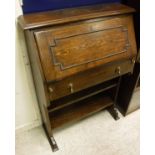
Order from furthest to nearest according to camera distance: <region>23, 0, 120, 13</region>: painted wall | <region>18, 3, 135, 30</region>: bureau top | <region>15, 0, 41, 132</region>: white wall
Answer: <region>15, 0, 41, 132</region>: white wall
<region>23, 0, 120, 13</region>: painted wall
<region>18, 3, 135, 30</region>: bureau top

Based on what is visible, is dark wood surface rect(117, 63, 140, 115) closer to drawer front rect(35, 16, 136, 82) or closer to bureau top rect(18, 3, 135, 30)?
drawer front rect(35, 16, 136, 82)

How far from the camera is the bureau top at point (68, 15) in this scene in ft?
2.96

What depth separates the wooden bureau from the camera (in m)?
0.92

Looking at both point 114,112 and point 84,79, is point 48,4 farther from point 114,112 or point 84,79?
point 114,112

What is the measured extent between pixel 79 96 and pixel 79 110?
203 mm

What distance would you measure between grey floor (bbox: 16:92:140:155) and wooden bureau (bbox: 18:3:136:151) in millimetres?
469

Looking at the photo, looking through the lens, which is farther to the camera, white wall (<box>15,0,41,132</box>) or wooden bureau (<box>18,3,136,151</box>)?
white wall (<box>15,0,41,132</box>)

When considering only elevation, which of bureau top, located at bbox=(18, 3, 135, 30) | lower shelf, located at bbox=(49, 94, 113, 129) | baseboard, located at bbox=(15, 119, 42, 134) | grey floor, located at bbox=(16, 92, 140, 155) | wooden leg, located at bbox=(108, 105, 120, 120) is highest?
bureau top, located at bbox=(18, 3, 135, 30)

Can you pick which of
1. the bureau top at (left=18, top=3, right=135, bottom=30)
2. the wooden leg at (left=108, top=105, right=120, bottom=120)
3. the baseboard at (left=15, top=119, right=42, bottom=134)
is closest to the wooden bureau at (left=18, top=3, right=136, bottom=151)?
the bureau top at (left=18, top=3, right=135, bottom=30)

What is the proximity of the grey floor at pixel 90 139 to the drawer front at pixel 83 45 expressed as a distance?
0.72 metres

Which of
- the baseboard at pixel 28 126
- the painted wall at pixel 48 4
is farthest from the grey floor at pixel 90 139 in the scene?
the painted wall at pixel 48 4

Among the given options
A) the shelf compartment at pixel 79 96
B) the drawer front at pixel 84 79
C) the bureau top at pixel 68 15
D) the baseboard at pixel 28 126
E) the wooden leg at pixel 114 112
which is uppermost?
the bureau top at pixel 68 15

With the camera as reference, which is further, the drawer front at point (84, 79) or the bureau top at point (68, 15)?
the drawer front at point (84, 79)

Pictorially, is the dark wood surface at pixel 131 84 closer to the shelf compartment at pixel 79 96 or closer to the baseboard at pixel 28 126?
the shelf compartment at pixel 79 96
